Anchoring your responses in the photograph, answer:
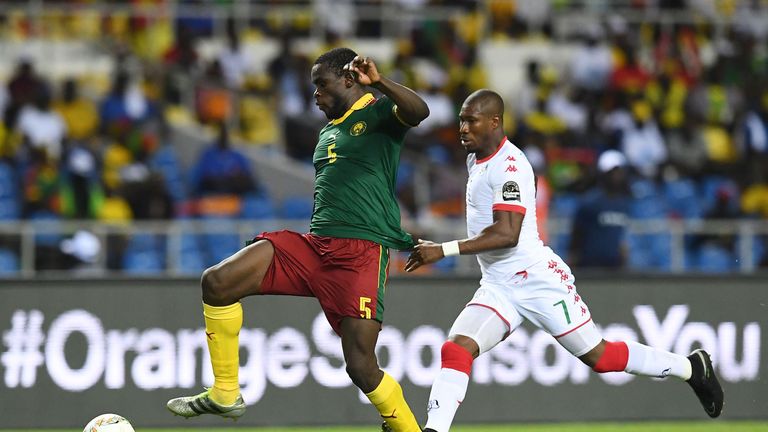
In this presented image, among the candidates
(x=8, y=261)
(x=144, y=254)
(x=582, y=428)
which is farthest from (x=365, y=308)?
(x=8, y=261)

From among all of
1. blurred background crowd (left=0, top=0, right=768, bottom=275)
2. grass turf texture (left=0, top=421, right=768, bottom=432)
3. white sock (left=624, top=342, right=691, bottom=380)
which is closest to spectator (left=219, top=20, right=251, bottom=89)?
blurred background crowd (left=0, top=0, right=768, bottom=275)

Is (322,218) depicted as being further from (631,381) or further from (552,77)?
(552,77)

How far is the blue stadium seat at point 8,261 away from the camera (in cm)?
1411

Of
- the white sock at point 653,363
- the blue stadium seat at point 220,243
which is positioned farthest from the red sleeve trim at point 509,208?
the blue stadium seat at point 220,243

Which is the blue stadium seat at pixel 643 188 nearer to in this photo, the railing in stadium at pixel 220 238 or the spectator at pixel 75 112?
the railing in stadium at pixel 220 238

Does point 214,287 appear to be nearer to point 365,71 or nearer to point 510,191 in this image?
point 365,71

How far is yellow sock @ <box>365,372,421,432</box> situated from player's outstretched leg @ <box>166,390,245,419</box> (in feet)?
2.61

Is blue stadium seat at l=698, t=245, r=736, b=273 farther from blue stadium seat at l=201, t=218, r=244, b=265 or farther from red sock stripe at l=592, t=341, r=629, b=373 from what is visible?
red sock stripe at l=592, t=341, r=629, b=373

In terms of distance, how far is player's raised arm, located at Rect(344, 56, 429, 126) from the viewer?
24.7 feet

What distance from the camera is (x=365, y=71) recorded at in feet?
24.7

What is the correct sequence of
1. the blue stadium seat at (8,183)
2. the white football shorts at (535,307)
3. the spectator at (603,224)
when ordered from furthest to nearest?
1. the blue stadium seat at (8,183)
2. the spectator at (603,224)
3. the white football shorts at (535,307)

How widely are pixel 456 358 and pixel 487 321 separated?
35 cm

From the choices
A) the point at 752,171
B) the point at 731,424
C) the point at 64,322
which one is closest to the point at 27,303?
the point at 64,322

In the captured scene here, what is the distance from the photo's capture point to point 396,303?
1105cm
